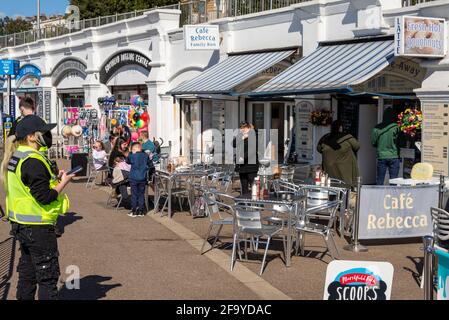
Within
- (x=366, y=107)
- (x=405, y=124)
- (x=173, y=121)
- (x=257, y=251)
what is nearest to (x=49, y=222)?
(x=257, y=251)

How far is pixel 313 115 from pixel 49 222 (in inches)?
400

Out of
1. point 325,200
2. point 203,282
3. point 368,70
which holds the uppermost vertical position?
point 368,70

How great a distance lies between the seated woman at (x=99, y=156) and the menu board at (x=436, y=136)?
7682 mm

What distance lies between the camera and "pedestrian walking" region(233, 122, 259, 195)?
41.8 feet

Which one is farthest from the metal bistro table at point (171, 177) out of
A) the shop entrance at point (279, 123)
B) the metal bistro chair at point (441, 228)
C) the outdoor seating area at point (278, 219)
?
the metal bistro chair at point (441, 228)

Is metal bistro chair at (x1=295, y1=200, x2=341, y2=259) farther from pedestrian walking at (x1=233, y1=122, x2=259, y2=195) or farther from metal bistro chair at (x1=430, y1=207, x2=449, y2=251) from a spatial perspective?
pedestrian walking at (x1=233, y1=122, x2=259, y2=195)

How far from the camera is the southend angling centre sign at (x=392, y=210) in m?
8.48

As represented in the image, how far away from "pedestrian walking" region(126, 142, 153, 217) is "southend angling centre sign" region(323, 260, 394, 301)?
26.3 feet

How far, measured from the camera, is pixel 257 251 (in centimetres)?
921

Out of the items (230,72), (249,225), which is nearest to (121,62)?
(230,72)

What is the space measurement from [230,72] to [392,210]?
30.5ft

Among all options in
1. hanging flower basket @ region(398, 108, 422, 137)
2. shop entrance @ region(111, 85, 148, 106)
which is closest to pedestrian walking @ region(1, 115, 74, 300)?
hanging flower basket @ region(398, 108, 422, 137)

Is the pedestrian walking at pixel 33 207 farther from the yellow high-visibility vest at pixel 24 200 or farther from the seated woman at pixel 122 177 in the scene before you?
the seated woman at pixel 122 177
